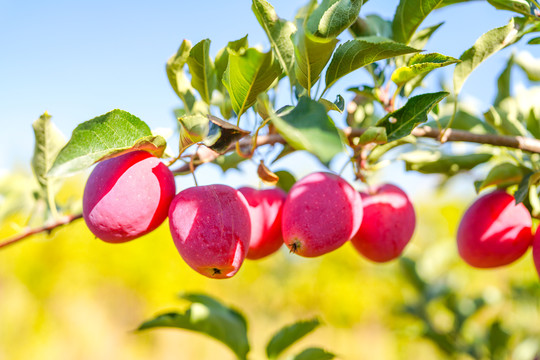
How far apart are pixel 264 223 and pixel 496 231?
1.14 feet

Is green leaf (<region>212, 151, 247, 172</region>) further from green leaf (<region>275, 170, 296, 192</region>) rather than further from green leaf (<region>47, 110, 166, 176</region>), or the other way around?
→ green leaf (<region>47, 110, 166, 176</region>)

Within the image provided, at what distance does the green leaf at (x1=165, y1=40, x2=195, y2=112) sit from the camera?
2.01 feet

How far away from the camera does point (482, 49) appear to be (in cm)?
59

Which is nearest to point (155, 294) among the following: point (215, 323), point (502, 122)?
point (215, 323)

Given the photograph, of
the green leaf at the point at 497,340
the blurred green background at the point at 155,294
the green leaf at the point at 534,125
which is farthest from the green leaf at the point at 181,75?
the blurred green background at the point at 155,294

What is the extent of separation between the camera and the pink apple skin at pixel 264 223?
0.62 metres

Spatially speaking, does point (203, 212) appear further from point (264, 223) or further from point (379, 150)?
point (379, 150)

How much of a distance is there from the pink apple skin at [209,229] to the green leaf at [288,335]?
0.28 meters

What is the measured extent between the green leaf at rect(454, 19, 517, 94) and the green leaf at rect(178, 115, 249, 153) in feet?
1.03

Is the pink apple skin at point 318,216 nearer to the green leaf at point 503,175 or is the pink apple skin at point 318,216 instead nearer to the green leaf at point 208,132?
the green leaf at point 208,132

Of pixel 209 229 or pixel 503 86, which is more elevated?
pixel 209 229

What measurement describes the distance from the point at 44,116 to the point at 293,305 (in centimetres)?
696

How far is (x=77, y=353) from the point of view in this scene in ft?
23.1

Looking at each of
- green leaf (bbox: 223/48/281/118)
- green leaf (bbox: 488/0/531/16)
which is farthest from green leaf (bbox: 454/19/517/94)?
green leaf (bbox: 223/48/281/118)
